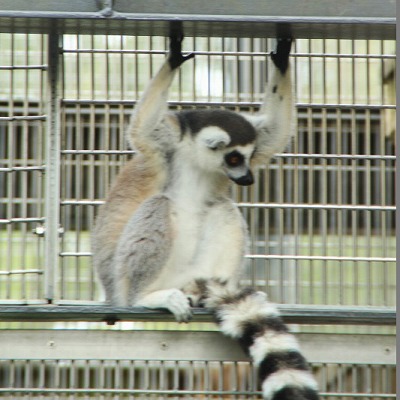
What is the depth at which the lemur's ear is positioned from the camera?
457 centimetres

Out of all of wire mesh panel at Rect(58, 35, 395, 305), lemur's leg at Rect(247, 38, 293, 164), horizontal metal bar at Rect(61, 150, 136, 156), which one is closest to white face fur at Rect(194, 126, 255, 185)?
lemur's leg at Rect(247, 38, 293, 164)

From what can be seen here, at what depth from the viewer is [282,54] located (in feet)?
14.0

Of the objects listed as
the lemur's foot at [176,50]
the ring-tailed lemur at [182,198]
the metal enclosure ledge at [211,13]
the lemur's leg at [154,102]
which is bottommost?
the ring-tailed lemur at [182,198]

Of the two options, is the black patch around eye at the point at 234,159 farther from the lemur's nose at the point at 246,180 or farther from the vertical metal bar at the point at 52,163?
the vertical metal bar at the point at 52,163

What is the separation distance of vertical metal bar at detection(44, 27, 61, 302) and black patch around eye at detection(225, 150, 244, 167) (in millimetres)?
875

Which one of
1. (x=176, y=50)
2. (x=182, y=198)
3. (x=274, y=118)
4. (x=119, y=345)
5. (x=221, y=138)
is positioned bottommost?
(x=119, y=345)

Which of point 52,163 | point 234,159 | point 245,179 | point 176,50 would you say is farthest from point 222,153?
point 52,163

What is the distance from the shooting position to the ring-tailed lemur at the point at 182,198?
4.34 m

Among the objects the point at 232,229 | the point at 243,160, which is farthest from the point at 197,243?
the point at 243,160

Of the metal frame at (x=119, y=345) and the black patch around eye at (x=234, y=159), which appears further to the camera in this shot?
the black patch around eye at (x=234, y=159)

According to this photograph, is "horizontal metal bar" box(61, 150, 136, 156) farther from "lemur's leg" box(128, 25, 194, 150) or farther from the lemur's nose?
the lemur's nose

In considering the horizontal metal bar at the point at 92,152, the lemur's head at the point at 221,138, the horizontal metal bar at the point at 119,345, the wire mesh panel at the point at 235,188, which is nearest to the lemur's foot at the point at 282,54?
the wire mesh panel at the point at 235,188

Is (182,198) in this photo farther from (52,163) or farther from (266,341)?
(266,341)

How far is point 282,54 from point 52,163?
1.21 metres
